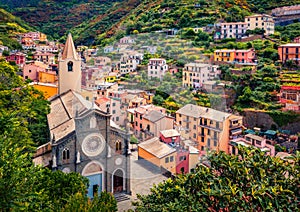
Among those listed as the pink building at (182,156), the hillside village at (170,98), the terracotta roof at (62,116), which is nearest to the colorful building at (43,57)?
the hillside village at (170,98)

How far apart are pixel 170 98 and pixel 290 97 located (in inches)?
523

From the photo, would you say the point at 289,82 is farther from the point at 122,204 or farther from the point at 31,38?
the point at 31,38

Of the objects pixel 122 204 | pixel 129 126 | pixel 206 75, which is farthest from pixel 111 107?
pixel 122 204

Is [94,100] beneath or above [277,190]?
above

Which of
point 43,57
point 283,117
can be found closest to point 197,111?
point 283,117

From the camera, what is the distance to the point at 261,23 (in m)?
23.1

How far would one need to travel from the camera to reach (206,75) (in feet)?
12.1

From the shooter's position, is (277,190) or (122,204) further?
(122,204)

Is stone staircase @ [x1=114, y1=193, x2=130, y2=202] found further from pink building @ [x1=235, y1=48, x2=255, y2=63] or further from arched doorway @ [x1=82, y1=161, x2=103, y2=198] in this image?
pink building @ [x1=235, y1=48, x2=255, y2=63]

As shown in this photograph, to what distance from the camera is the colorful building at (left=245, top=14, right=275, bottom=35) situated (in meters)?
23.0

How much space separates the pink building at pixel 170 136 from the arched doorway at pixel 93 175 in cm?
389

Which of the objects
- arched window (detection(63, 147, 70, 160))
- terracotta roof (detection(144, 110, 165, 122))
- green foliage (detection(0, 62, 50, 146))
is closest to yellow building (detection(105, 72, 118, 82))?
terracotta roof (detection(144, 110, 165, 122))

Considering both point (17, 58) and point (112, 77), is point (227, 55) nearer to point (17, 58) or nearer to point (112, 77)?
point (17, 58)

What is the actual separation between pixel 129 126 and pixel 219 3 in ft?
85.0
